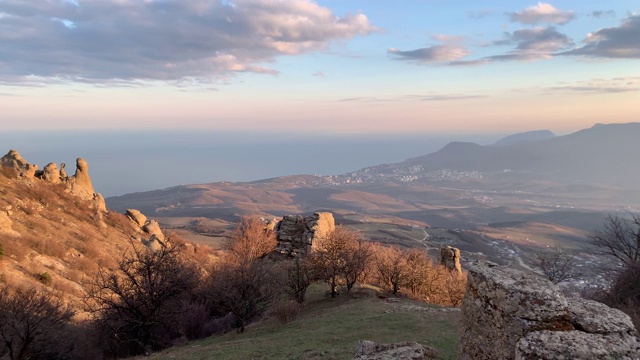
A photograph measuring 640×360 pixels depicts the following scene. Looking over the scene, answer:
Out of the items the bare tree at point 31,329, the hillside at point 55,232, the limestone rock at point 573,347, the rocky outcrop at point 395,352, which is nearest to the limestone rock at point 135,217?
the hillside at point 55,232

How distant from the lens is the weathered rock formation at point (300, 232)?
68.3m

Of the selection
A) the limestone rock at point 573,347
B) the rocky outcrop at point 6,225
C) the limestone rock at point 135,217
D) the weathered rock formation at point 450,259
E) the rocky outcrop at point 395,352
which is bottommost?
the weathered rock formation at point 450,259

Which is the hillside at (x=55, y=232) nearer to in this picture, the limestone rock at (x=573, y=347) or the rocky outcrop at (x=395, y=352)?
the rocky outcrop at (x=395, y=352)

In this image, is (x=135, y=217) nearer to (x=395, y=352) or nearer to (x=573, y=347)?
(x=395, y=352)

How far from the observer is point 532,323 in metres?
7.90

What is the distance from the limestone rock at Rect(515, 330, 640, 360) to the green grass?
460 inches

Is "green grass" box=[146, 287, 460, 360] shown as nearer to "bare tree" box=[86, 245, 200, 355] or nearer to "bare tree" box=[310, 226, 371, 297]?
"bare tree" box=[86, 245, 200, 355]

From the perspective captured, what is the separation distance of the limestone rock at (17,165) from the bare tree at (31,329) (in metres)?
42.4

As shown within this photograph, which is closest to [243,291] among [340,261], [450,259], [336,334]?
[340,261]

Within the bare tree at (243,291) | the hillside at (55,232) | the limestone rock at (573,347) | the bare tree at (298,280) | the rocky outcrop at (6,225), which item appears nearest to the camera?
the limestone rock at (573,347)

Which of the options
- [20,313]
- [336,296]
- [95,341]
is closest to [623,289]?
[336,296]

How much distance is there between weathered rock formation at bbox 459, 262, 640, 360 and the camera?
22.7 feet

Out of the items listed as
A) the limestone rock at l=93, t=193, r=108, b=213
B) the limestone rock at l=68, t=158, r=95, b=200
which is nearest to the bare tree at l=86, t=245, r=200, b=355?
the limestone rock at l=93, t=193, r=108, b=213

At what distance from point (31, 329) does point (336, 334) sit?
24785 mm
